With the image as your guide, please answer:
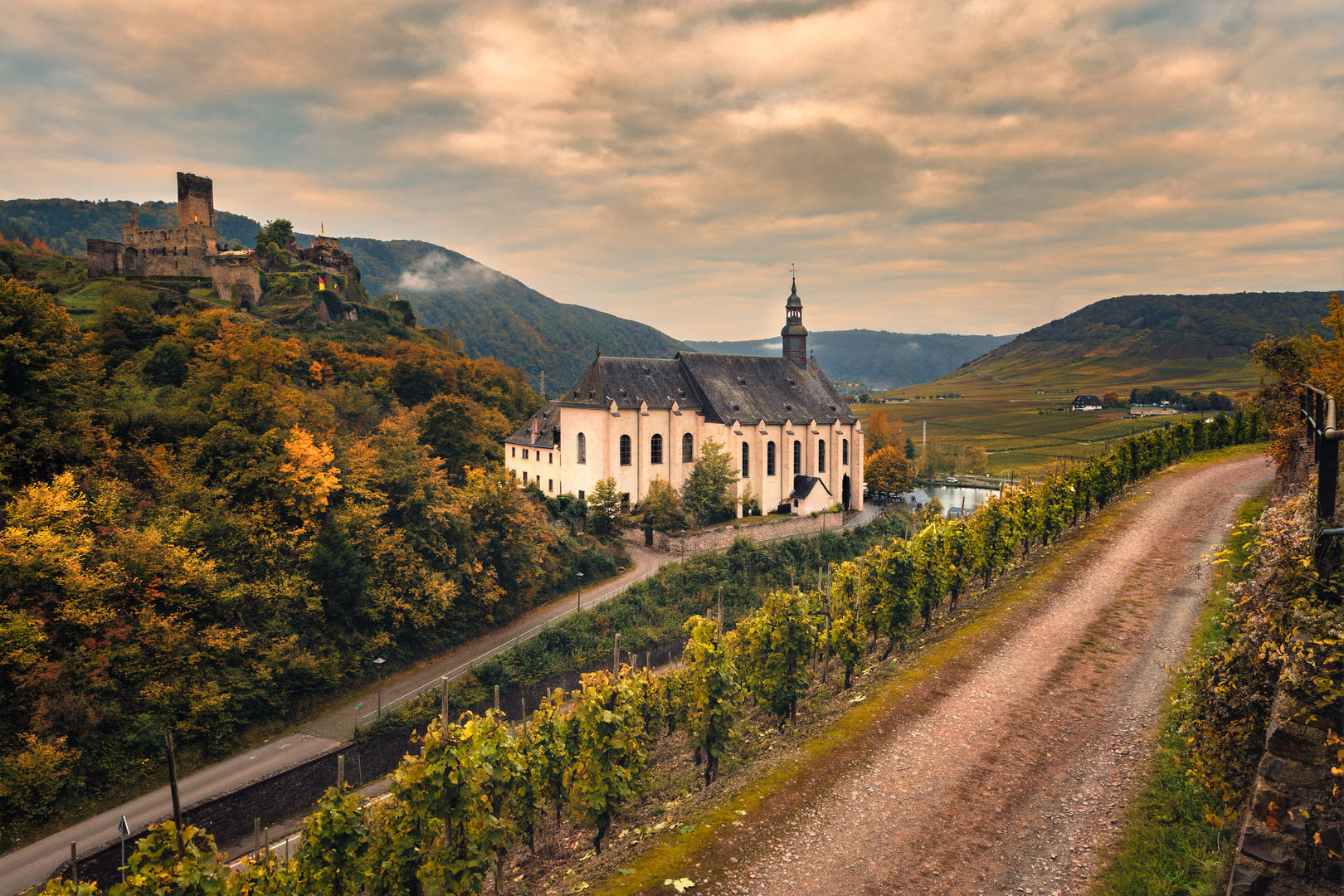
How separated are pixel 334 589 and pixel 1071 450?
86.4 m

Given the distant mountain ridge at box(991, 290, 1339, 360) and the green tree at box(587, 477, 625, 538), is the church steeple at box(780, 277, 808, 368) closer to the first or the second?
the green tree at box(587, 477, 625, 538)

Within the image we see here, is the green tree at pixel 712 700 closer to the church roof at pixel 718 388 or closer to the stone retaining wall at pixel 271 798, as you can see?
the stone retaining wall at pixel 271 798

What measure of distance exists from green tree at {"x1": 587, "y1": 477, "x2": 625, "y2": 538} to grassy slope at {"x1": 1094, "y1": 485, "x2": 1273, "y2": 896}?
3787 cm

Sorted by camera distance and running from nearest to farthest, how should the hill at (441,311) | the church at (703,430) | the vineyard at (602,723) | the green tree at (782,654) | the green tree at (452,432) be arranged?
the vineyard at (602,723) → the green tree at (782,654) → the green tree at (452,432) → the church at (703,430) → the hill at (441,311)

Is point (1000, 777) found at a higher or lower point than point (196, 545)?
lower

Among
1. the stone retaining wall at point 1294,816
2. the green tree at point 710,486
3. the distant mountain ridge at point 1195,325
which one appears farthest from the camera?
the distant mountain ridge at point 1195,325

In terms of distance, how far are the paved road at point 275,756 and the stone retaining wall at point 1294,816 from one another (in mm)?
27494

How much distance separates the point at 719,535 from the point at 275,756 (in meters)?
29.4

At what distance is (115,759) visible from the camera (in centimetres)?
2297

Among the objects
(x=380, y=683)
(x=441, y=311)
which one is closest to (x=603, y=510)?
(x=380, y=683)

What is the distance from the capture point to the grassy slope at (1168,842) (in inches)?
361

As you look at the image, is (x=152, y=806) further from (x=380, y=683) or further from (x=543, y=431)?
(x=543, y=431)

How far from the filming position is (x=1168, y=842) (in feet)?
33.3


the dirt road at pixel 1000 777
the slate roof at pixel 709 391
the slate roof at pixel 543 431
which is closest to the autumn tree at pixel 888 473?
the slate roof at pixel 709 391
